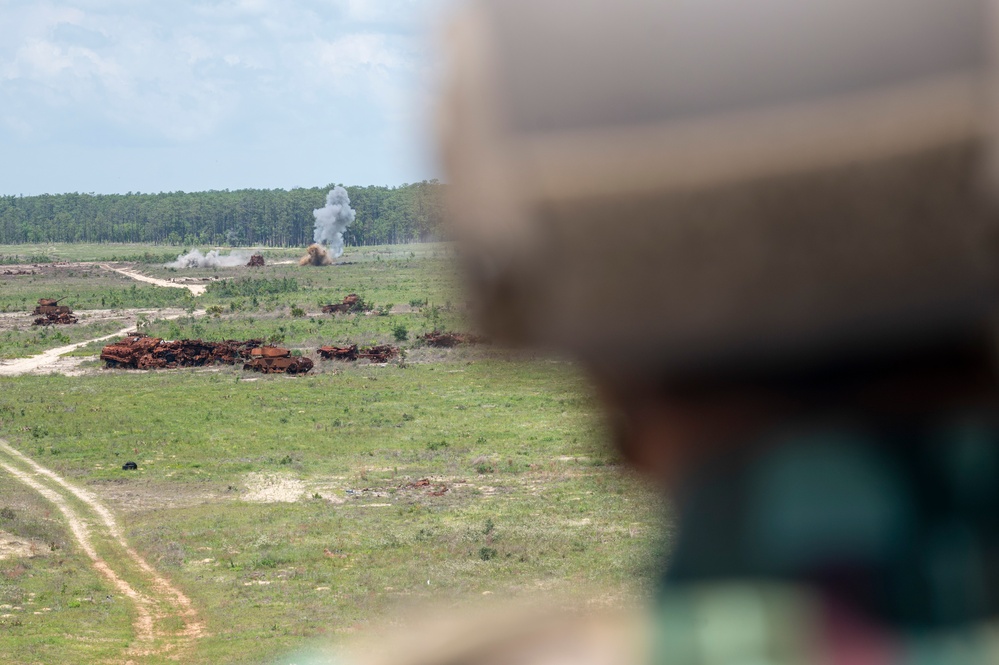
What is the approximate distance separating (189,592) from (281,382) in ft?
59.5

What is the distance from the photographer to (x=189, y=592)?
13234 millimetres

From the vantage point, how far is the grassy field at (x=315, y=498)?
37.5 feet

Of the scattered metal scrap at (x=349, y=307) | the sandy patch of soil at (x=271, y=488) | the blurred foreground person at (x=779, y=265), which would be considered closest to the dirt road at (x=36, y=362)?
the scattered metal scrap at (x=349, y=307)

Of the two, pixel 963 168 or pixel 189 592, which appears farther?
pixel 189 592

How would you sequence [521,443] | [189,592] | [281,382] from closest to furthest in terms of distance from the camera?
[189,592] < [521,443] < [281,382]

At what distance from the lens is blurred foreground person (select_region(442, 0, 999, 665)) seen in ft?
1.37

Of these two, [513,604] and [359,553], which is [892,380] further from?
[359,553]

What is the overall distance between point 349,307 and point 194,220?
82567 mm

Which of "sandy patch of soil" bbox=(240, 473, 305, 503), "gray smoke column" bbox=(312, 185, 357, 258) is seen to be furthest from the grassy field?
"gray smoke column" bbox=(312, 185, 357, 258)

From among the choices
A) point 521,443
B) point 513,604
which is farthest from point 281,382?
point 513,604

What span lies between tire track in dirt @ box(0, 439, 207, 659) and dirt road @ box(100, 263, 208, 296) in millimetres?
41960

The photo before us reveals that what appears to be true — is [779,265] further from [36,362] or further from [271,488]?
[36,362]

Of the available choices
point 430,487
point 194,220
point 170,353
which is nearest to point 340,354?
point 170,353

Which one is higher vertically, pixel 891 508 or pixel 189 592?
pixel 891 508
